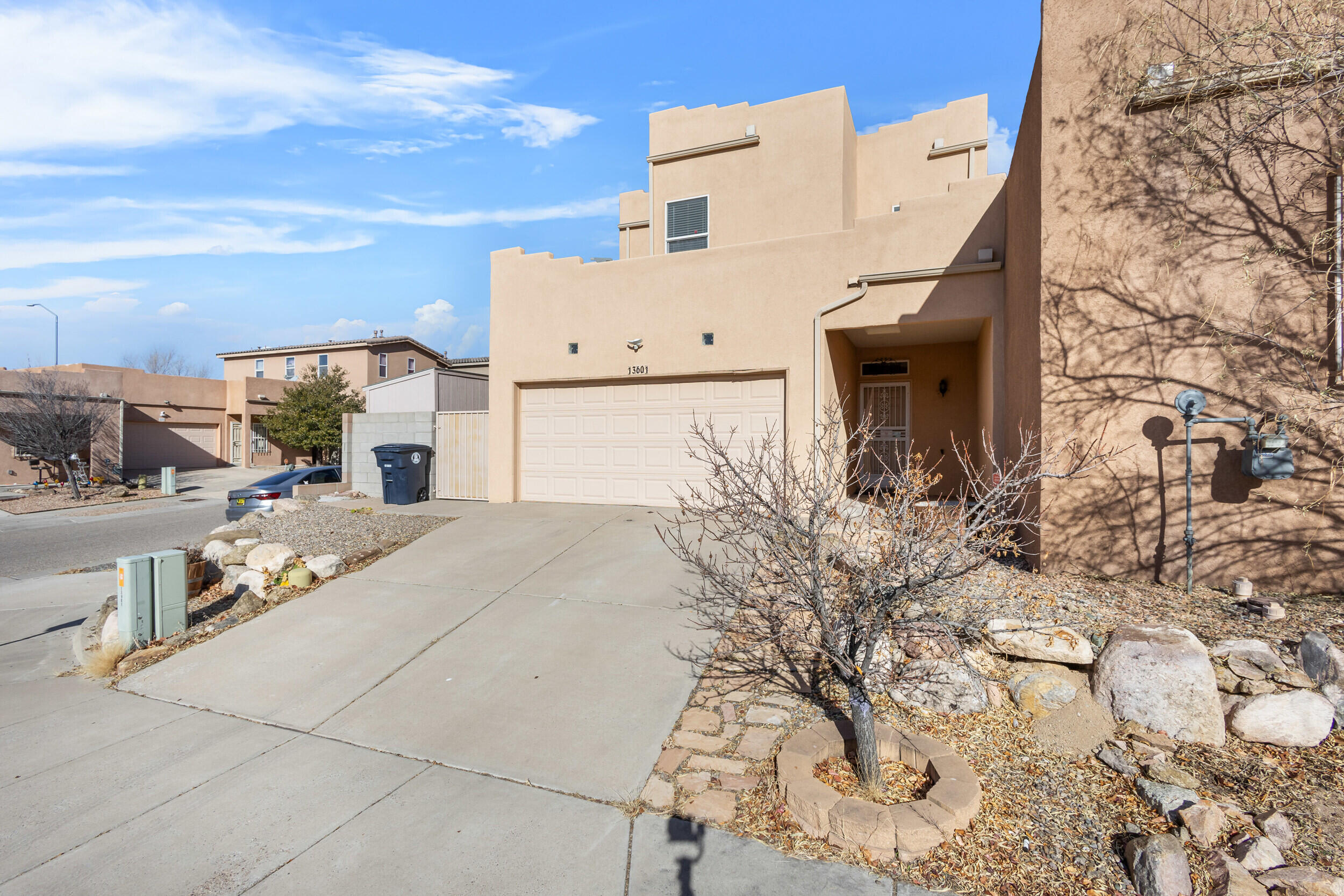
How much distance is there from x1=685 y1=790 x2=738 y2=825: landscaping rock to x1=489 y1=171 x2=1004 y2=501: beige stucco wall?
6330mm

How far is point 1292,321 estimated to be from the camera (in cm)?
527

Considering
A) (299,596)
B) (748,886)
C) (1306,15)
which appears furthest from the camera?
(299,596)

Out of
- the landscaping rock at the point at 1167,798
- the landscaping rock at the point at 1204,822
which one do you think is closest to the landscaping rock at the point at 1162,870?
the landscaping rock at the point at 1204,822

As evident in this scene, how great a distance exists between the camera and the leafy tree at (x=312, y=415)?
26156mm

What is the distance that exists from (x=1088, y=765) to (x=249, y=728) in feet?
17.5

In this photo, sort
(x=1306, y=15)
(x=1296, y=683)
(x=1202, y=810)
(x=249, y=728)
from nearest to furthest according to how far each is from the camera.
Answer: (x=1202, y=810) → (x=1296, y=683) → (x=249, y=728) → (x=1306, y=15)

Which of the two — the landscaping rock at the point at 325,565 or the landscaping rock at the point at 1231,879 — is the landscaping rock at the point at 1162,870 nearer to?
the landscaping rock at the point at 1231,879

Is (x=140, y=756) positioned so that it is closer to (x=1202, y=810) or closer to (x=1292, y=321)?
(x=1202, y=810)

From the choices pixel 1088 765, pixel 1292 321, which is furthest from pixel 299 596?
pixel 1292 321

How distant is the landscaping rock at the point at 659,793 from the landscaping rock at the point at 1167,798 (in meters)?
2.43

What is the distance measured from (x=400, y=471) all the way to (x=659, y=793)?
9604mm

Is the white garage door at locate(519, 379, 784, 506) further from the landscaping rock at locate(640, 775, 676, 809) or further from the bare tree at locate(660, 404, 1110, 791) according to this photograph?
the landscaping rock at locate(640, 775, 676, 809)

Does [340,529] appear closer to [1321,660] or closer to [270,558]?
[270,558]

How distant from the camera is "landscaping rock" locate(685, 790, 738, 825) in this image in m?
3.17
